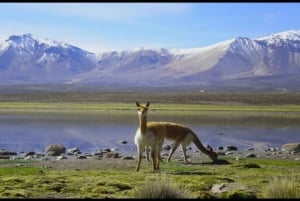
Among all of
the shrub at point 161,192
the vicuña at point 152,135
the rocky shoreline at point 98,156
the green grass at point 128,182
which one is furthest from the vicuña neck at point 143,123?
the shrub at point 161,192

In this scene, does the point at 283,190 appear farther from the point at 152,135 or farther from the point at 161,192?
the point at 152,135

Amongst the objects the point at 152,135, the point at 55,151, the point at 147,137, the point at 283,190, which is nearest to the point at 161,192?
the point at 283,190

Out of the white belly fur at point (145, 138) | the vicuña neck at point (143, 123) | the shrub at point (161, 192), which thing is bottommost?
the shrub at point (161, 192)

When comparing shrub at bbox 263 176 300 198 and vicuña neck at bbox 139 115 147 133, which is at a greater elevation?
vicuña neck at bbox 139 115 147 133

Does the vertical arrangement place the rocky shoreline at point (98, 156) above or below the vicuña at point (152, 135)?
below

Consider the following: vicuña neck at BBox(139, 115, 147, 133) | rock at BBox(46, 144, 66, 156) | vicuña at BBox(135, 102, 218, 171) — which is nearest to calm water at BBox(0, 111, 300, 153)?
rock at BBox(46, 144, 66, 156)

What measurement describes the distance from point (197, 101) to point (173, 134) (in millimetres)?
87334

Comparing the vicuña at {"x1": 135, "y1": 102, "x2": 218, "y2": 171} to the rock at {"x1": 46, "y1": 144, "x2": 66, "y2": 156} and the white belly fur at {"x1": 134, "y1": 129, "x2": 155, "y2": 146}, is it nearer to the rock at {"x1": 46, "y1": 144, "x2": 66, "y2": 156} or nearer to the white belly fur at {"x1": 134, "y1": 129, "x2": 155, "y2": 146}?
the white belly fur at {"x1": 134, "y1": 129, "x2": 155, "y2": 146}

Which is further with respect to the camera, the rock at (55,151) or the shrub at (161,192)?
the rock at (55,151)

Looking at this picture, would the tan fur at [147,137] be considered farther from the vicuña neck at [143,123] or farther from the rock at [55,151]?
the rock at [55,151]

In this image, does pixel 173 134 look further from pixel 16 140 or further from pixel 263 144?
pixel 16 140

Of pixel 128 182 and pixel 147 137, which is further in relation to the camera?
pixel 147 137

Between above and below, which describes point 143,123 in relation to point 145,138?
above

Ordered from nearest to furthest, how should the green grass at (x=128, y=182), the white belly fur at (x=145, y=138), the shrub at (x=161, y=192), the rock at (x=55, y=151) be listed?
the shrub at (x=161, y=192) → the green grass at (x=128, y=182) → the white belly fur at (x=145, y=138) → the rock at (x=55, y=151)
